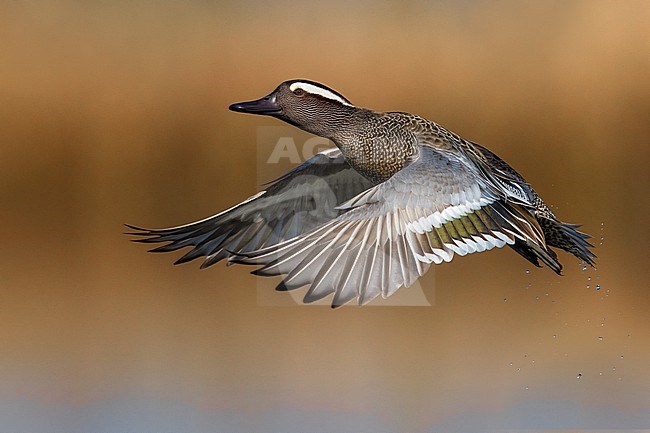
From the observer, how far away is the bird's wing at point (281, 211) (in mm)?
1909

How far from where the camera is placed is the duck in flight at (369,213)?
1.40 metres

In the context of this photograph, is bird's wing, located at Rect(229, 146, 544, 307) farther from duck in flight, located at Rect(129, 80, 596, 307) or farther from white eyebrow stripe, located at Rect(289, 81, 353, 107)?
white eyebrow stripe, located at Rect(289, 81, 353, 107)

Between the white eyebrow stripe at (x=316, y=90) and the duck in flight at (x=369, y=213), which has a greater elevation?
the white eyebrow stripe at (x=316, y=90)

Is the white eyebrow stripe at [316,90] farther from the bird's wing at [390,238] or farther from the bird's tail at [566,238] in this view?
the bird's tail at [566,238]

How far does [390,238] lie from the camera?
4.73 feet

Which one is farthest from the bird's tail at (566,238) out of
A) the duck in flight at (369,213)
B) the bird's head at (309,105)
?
the bird's head at (309,105)

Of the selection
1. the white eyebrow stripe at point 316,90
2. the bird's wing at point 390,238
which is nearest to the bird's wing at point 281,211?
the white eyebrow stripe at point 316,90

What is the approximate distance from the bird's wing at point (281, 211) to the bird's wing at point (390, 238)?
39 cm

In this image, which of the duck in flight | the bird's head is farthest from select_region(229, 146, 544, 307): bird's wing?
the bird's head

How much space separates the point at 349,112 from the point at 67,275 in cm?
180

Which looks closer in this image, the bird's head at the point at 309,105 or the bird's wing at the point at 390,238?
the bird's wing at the point at 390,238

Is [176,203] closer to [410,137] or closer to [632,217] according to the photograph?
[410,137]

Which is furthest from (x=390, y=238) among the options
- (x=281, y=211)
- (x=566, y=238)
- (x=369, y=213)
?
(x=566, y=238)

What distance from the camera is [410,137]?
178 cm
